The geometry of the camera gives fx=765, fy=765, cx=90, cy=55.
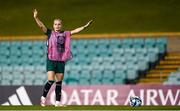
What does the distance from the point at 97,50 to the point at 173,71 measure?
261 cm

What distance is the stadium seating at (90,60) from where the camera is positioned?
22.8 meters

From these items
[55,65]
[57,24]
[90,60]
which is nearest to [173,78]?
[90,60]

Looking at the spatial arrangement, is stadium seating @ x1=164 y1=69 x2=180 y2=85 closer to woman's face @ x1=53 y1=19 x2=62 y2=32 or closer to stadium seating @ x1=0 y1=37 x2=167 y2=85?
stadium seating @ x1=0 y1=37 x2=167 y2=85

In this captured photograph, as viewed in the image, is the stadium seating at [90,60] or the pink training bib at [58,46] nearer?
the pink training bib at [58,46]

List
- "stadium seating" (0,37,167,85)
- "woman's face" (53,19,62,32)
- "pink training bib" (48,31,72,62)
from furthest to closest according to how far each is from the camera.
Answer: "stadium seating" (0,37,167,85) < "pink training bib" (48,31,72,62) < "woman's face" (53,19,62,32)

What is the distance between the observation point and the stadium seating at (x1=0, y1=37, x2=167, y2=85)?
74.8 feet

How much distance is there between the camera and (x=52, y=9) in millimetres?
27719

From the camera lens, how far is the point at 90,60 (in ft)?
77.6

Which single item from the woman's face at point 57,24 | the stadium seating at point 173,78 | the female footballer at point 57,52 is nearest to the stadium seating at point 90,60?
the stadium seating at point 173,78

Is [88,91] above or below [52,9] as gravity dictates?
below

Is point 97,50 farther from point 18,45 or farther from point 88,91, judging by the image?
point 88,91

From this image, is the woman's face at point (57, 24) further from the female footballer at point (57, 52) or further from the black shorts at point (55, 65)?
the black shorts at point (55, 65)

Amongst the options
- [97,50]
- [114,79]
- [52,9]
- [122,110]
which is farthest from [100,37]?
[122,110]

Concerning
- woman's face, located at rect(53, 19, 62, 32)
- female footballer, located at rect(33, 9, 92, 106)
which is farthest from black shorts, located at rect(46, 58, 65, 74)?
woman's face, located at rect(53, 19, 62, 32)
